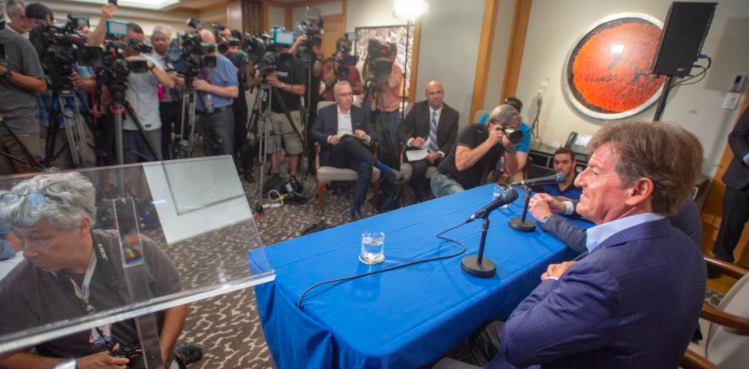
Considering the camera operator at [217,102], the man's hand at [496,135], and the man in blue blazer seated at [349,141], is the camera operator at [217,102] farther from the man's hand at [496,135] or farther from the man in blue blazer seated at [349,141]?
the man's hand at [496,135]

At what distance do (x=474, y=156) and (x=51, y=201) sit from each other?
220 cm

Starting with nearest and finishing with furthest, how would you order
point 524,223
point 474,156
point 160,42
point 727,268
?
point 727,268, point 524,223, point 474,156, point 160,42

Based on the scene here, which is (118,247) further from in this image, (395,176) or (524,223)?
(395,176)

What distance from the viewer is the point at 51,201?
701mm

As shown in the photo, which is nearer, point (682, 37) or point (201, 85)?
point (682, 37)

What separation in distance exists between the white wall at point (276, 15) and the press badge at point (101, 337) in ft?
24.2

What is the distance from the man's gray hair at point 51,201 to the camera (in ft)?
2.17

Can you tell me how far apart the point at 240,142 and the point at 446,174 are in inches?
105

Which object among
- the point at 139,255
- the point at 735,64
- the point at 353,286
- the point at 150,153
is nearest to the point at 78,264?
the point at 139,255

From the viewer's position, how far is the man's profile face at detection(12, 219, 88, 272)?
0.66m

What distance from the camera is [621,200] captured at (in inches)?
33.3

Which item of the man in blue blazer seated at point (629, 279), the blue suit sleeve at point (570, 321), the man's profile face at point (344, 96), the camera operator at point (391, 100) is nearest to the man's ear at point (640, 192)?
the man in blue blazer seated at point (629, 279)

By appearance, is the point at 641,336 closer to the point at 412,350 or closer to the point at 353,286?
the point at 412,350

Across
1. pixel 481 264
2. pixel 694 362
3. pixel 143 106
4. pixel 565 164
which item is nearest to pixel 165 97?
pixel 143 106
